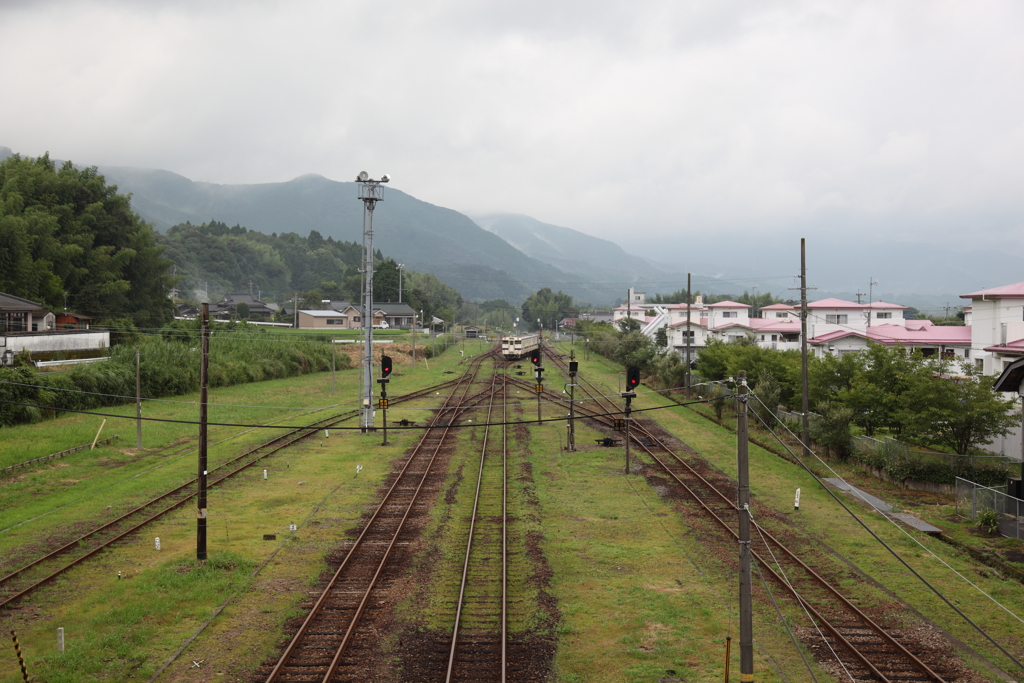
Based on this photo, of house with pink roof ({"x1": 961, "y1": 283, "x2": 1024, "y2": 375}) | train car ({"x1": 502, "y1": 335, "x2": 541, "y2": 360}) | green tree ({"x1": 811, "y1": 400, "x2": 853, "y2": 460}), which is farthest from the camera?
train car ({"x1": 502, "y1": 335, "x2": 541, "y2": 360})

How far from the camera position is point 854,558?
57.6 feet

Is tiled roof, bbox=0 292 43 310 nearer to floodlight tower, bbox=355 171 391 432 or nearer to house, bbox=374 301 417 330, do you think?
floodlight tower, bbox=355 171 391 432

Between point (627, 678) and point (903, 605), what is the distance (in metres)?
6.77

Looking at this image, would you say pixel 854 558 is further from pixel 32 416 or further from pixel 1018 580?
pixel 32 416

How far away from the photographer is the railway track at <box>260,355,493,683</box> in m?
11.8

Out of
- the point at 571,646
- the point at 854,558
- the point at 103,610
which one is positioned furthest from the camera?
the point at 854,558

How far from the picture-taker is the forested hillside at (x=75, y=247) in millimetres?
56531

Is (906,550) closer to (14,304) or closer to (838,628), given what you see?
(838,628)

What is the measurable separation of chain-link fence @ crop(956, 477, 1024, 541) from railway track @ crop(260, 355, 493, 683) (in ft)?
51.6

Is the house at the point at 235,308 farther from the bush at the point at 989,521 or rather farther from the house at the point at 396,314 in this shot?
the bush at the point at 989,521

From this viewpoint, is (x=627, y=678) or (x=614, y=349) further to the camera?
(x=614, y=349)

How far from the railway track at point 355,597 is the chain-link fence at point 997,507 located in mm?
15738

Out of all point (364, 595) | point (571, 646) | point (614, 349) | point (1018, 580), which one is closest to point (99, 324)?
point (614, 349)

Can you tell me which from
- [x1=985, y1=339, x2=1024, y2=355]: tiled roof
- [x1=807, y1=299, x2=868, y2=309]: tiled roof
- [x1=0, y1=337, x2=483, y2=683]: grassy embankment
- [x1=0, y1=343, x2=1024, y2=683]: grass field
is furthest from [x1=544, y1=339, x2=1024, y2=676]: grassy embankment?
[x1=807, y1=299, x2=868, y2=309]: tiled roof
